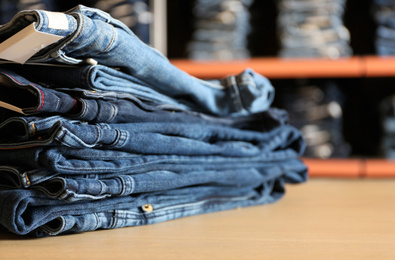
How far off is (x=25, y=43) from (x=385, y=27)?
60.7 inches

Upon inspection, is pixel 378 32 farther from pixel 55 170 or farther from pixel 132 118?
pixel 55 170

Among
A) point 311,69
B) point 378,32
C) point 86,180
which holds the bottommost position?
point 86,180

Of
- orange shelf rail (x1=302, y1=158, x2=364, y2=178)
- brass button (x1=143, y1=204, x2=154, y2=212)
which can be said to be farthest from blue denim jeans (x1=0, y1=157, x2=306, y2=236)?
orange shelf rail (x1=302, y1=158, x2=364, y2=178)

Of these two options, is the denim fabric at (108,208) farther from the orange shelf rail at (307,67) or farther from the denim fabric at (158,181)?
the orange shelf rail at (307,67)

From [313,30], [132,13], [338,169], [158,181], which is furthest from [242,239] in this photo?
[313,30]

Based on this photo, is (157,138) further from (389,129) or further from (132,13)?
(389,129)

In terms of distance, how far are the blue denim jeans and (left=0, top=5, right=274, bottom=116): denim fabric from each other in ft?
0.38

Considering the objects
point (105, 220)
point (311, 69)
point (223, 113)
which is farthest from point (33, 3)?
point (105, 220)

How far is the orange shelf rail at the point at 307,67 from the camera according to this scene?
63.6 inches

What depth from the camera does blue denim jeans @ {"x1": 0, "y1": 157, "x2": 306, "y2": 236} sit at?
19.1 inches

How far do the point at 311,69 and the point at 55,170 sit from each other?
1.32 m

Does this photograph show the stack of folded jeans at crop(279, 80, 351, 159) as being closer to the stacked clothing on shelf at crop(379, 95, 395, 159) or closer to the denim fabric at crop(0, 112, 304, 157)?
the stacked clothing on shelf at crop(379, 95, 395, 159)

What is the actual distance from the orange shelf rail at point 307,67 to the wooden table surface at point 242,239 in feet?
3.27

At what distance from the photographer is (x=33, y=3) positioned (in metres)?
1.67
